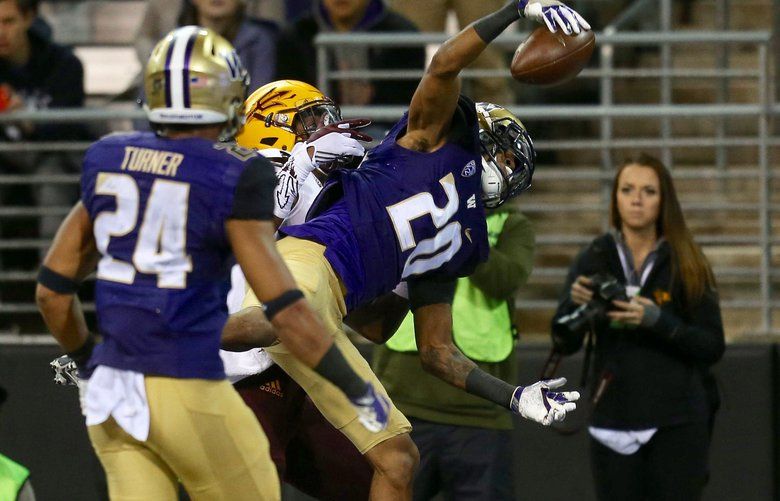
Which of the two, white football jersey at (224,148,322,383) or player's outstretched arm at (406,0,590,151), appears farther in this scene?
white football jersey at (224,148,322,383)

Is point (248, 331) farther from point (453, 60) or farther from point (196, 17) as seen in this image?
point (196, 17)

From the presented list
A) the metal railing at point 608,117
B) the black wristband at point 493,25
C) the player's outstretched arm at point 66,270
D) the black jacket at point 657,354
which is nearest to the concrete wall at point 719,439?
the metal railing at point 608,117

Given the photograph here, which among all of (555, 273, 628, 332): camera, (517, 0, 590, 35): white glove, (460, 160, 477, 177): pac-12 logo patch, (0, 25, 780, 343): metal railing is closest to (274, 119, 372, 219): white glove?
(460, 160, 477, 177): pac-12 logo patch

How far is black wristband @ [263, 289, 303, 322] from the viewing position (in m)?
3.53

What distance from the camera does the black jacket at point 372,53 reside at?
7.00 m

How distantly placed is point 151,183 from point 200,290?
30 cm

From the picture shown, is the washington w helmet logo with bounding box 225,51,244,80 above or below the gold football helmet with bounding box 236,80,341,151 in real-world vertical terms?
above

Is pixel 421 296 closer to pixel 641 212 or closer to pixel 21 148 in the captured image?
pixel 641 212

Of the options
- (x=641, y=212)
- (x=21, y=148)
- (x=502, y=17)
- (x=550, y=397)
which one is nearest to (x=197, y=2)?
(x=21, y=148)

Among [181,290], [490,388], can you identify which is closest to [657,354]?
[490,388]

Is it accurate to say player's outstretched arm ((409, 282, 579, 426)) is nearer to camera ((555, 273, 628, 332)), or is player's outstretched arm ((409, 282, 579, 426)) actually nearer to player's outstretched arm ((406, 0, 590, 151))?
player's outstretched arm ((406, 0, 590, 151))

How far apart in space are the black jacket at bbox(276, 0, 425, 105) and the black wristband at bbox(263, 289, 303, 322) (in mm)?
3578

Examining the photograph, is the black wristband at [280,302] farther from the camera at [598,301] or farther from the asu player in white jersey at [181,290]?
the camera at [598,301]

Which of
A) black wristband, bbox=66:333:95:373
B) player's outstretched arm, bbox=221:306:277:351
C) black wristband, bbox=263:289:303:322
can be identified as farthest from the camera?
player's outstretched arm, bbox=221:306:277:351
